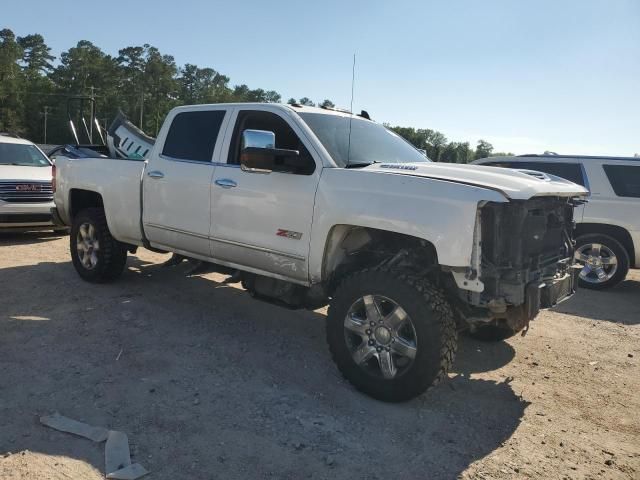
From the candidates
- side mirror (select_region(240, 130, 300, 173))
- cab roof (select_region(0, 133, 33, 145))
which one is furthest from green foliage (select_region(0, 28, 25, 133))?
side mirror (select_region(240, 130, 300, 173))

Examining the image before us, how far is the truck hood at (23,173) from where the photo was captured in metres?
8.75

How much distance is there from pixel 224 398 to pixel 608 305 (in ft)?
18.7

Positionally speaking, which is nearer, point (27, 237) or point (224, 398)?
point (224, 398)

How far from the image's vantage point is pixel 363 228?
395 centimetres

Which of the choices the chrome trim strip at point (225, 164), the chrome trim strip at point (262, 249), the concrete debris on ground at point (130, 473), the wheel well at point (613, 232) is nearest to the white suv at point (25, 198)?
the chrome trim strip at point (225, 164)

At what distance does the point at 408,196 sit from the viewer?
355cm

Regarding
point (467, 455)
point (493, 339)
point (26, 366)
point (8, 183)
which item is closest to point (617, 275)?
point (493, 339)

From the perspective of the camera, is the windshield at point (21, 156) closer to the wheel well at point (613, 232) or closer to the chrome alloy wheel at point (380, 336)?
the chrome alloy wheel at point (380, 336)

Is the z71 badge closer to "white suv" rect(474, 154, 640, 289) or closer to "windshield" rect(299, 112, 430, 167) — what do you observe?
"windshield" rect(299, 112, 430, 167)

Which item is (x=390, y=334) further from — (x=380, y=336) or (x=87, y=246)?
(x=87, y=246)

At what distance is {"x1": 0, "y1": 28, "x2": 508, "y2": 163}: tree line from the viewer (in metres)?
83.8

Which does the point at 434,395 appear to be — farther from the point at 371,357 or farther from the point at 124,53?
the point at 124,53

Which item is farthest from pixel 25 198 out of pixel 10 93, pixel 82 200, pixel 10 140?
pixel 10 93

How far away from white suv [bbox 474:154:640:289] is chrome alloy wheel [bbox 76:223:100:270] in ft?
22.0
